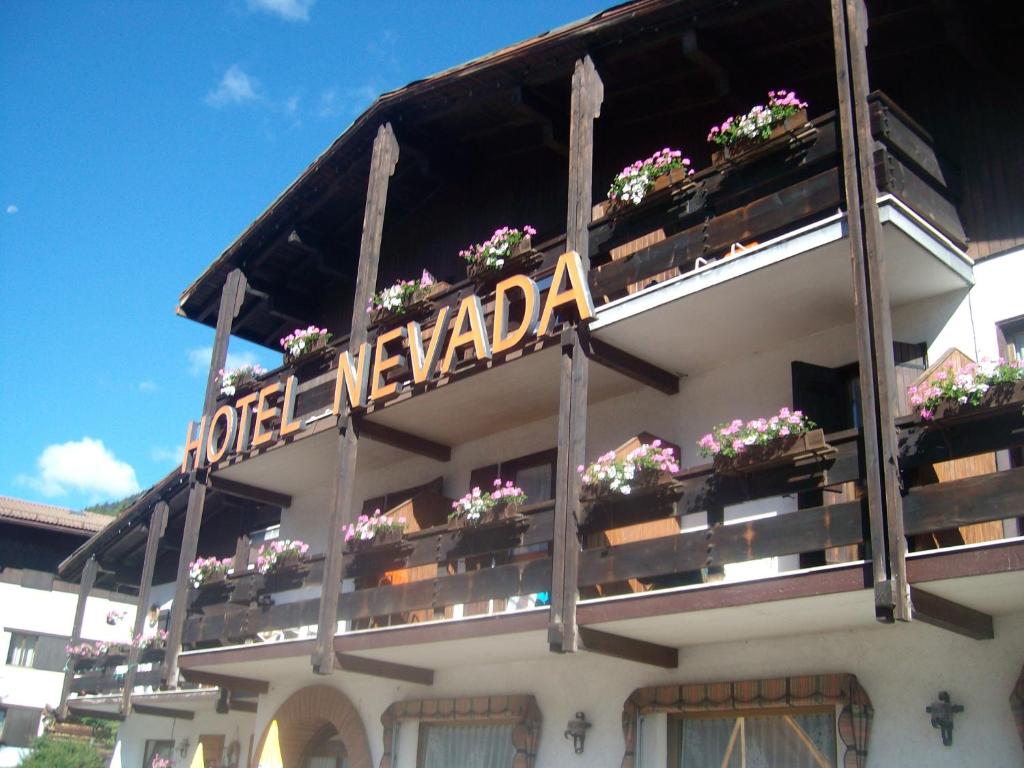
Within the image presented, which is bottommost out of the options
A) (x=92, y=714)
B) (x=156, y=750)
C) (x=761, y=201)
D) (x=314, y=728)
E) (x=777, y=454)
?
(x=156, y=750)

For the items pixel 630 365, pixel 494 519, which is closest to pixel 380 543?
pixel 494 519

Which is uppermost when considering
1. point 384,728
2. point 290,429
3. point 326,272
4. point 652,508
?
point 326,272

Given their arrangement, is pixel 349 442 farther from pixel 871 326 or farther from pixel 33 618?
pixel 33 618

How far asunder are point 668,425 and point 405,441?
410 centimetres

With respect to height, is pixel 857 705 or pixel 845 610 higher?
pixel 845 610

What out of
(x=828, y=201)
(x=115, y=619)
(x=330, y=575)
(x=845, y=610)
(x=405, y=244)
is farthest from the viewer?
(x=115, y=619)

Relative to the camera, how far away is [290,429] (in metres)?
15.5

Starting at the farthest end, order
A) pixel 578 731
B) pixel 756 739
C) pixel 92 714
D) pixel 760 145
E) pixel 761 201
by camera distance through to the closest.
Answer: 1. pixel 92 714
2. pixel 578 731
3. pixel 760 145
4. pixel 761 201
5. pixel 756 739

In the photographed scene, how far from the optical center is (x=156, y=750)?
70.7 feet

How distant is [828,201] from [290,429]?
27.8ft

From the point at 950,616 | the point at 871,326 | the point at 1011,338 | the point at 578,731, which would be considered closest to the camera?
the point at 950,616

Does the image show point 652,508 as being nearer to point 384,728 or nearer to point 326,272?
point 384,728

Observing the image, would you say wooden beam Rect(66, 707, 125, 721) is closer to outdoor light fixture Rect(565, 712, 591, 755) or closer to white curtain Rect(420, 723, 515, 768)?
white curtain Rect(420, 723, 515, 768)

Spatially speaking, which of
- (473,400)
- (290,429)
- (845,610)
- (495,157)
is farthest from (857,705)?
(495,157)
